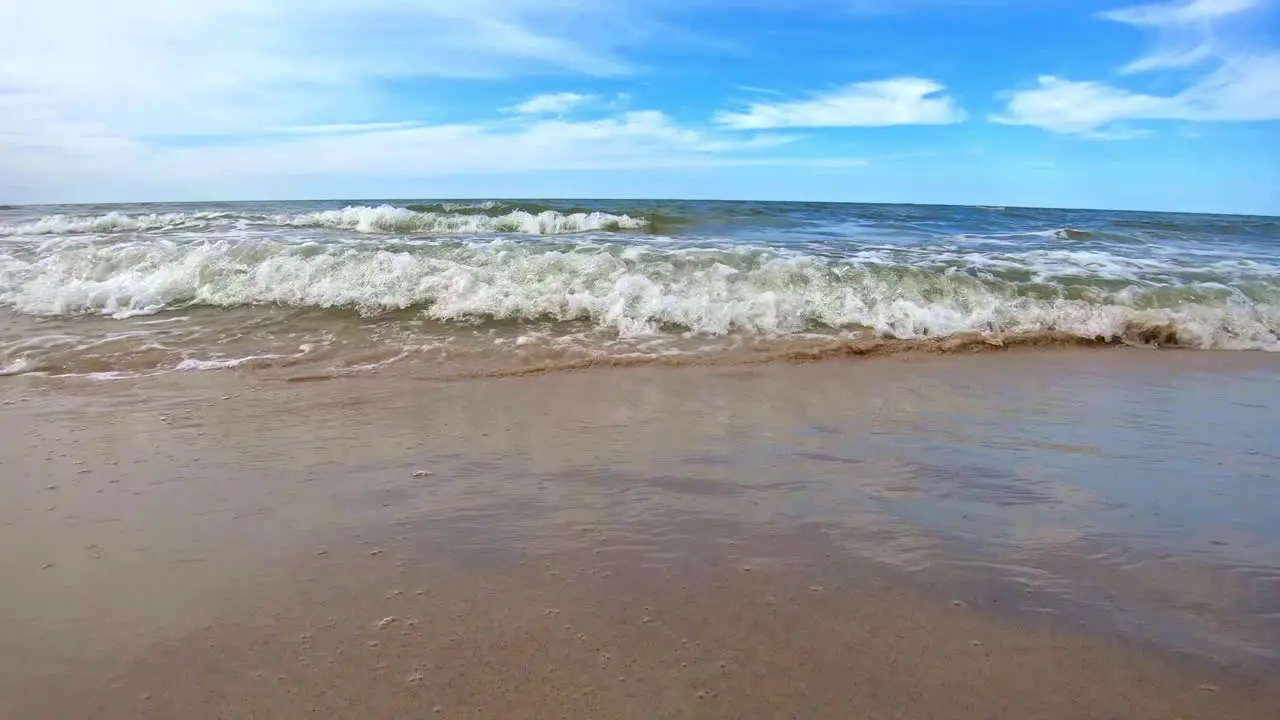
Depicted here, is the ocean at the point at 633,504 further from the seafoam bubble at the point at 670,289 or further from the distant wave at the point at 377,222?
the distant wave at the point at 377,222

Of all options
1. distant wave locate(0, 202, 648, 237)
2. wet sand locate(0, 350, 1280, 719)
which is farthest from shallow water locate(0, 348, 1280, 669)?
distant wave locate(0, 202, 648, 237)

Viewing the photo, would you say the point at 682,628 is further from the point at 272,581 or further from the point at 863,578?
the point at 272,581

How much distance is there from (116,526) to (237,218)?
42.3 feet

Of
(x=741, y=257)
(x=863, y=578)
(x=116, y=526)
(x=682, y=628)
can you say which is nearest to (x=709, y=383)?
(x=863, y=578)

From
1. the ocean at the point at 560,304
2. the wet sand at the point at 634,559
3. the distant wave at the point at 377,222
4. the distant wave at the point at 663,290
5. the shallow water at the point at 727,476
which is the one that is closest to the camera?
the wet sand at the point at 634,559

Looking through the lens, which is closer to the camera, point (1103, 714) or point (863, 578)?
point (1103, 714)

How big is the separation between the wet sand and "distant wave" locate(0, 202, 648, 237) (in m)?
9.44

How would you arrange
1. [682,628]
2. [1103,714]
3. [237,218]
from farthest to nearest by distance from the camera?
1. [237,218]
2. [682,628]
3. [1103,714]

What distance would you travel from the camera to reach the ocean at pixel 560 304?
538 cm

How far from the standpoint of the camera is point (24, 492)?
2.86m

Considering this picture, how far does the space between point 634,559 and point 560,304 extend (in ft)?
14.6

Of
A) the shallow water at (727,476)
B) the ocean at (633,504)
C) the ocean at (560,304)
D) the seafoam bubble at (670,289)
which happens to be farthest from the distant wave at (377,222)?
the shallow water at (727,476)

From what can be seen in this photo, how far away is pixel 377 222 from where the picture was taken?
13.1 metres

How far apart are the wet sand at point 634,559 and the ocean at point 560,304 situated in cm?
130
